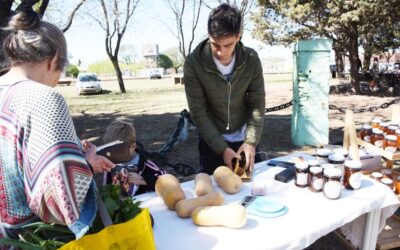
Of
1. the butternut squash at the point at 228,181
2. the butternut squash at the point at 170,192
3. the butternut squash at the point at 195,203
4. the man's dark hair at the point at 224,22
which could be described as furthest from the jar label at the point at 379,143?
the butternut squash at the point at 170,192

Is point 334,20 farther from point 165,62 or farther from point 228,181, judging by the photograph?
point 165,62

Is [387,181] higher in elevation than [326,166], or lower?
lower

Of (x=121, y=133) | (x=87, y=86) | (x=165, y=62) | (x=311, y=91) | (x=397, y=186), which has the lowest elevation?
(x=397, y=186)

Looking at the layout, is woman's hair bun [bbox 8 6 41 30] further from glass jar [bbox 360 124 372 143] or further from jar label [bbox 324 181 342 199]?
glass jar [bbox 360 124 372 143]

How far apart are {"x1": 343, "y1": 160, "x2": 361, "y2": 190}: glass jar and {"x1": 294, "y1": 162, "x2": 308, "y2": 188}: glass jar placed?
235 millimetres

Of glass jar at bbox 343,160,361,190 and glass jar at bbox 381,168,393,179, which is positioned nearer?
glass jar at bbox 343,160,361,190

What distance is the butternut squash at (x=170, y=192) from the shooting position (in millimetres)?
1730

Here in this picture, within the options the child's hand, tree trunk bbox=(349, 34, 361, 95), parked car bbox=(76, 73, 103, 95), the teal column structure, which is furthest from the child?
parked car bbox=(76, 73, 103, 95)

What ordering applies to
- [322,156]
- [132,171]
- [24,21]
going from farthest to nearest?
[132,171] → [322,156] → [24,21]

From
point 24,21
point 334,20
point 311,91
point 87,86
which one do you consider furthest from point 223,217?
point 87,86

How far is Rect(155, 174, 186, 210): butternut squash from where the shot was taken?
5.68 ft

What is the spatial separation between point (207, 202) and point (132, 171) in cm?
80

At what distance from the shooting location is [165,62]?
78.8m

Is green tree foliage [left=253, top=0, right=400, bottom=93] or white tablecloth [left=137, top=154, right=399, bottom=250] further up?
green tree foliage [left=253, top=0, right=400, bottom=93]
